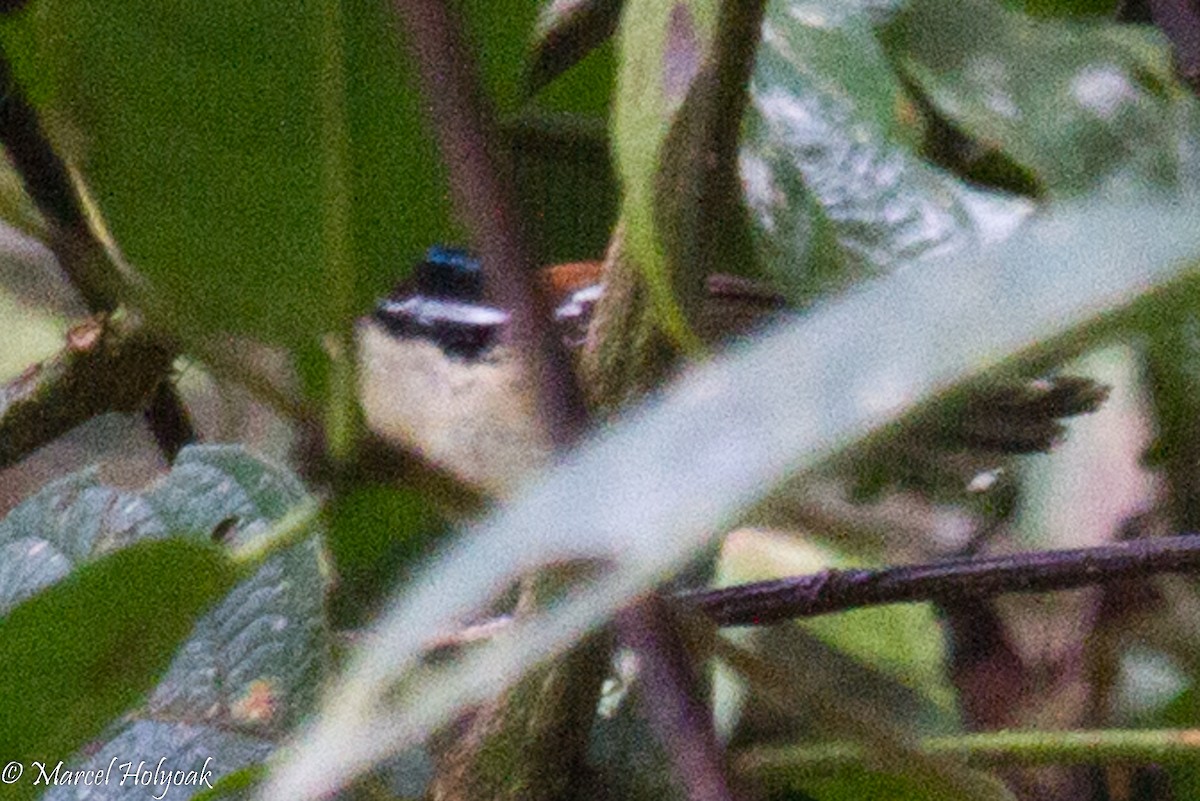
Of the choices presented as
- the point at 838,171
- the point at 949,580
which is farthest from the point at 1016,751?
the point at 838,171

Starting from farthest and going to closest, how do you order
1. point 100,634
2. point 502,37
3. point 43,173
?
1. point 43,173
2. point 502,37
3. point 100,634

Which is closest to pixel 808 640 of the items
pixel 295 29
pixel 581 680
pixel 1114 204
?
pixel 581 680

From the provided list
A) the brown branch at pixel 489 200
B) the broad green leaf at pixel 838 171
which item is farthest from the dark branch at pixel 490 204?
the broad green leaf at pixel 838 171

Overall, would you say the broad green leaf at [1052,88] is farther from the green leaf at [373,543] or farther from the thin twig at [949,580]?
the green leaf at [373,543]

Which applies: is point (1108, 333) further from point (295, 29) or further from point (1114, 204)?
point (295, 29)

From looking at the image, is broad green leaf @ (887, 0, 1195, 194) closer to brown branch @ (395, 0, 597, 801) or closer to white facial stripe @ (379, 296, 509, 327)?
white facial stripe @ (379, 296, 509, 327)

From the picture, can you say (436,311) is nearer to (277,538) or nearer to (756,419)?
(277,538)
